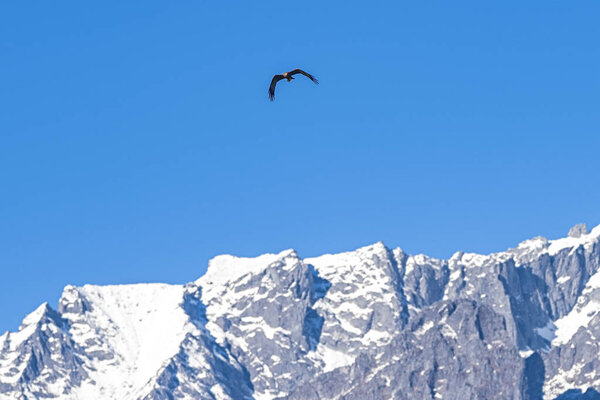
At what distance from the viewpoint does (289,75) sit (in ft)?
456
